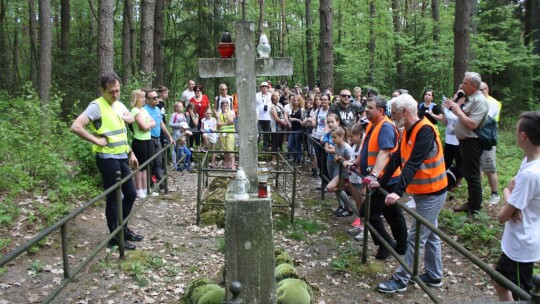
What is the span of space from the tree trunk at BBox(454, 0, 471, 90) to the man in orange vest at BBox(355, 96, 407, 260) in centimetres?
537

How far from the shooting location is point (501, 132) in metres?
13.8

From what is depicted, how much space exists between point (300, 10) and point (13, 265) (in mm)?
34965

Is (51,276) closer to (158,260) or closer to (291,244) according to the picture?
(158,260)

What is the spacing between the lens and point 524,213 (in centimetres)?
305

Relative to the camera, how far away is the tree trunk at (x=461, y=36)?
935 centimetres

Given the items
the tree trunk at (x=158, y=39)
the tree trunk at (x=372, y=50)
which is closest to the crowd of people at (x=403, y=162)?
the tree trunk at (x=158, y=39)

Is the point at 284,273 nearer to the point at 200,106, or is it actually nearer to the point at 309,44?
the point at 200,106

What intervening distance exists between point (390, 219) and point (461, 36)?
635 cm

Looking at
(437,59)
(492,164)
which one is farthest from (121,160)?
(437,59)

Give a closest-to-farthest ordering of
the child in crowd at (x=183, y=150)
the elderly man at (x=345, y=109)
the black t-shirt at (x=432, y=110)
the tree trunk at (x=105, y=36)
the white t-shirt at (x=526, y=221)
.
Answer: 1. the white t-shirt at (x=526, y=221)
2. the black t-shirt at (x=432, y=110)
3. the elderly man at (x=345, y=109)
4. the tree trunk at (x=105, y=36)
5. the child in crowd at (x=183, y=150)

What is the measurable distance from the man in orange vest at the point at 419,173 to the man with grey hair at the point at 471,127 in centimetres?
195

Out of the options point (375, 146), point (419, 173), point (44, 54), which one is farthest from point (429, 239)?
point (44, 54)

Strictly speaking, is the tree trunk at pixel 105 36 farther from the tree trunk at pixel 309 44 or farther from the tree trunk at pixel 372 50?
the tree trunk at pixel 309 44

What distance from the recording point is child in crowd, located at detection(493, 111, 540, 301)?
9.57 feet
